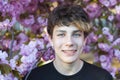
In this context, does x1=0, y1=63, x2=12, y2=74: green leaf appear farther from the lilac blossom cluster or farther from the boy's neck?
the lilac blossom cluster

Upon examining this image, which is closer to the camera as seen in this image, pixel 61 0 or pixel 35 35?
pixel 35 35

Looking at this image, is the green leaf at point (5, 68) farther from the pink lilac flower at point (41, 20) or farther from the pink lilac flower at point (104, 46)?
the pink lilac flower at point (41, 20)

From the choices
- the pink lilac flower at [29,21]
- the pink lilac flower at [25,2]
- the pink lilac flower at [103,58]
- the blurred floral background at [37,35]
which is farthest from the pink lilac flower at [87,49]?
the pink lilac flower at [25,2]

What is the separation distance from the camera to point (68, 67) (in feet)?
11.5

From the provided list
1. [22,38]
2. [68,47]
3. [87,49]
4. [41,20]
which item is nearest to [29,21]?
A: [41,20]

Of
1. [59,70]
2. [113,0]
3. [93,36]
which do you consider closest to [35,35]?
[93,36]

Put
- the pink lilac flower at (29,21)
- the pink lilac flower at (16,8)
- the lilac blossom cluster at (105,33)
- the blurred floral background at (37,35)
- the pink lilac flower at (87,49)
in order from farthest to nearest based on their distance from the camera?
the pink lilac flower at (87,49) → the pink lilac flower at (29,21) → the lilac blossom cluster at (105,33) → the pink lilac flower at (16,8) → the blurred floral background at (37,35)

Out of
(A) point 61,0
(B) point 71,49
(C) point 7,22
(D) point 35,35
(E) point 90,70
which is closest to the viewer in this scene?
(B) point 71,49

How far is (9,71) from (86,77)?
0.57 m

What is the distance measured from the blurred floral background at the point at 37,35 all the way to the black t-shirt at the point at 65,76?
4.4 inches

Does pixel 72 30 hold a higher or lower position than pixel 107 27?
higher

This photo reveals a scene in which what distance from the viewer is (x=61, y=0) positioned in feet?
17.0

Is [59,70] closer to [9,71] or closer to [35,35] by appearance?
[9,71]

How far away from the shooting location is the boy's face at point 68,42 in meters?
3.38
